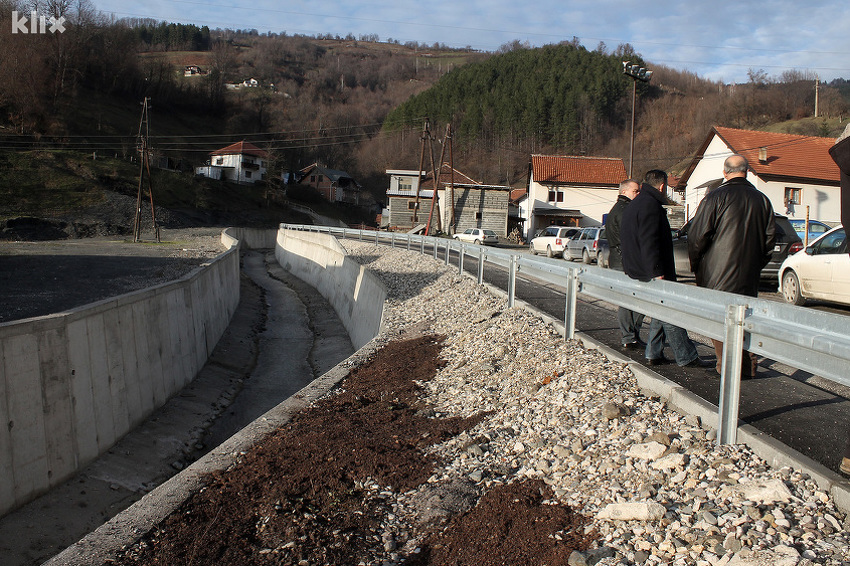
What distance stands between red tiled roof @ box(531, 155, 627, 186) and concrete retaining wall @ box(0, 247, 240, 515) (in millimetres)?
50819

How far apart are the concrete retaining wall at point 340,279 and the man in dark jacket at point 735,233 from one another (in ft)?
23.5

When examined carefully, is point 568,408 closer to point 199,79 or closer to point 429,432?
point 429,432

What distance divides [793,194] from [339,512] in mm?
42811

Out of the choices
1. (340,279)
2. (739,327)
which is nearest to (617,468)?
(739,327)

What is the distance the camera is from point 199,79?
5399 inches

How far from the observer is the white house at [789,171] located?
38719 mm

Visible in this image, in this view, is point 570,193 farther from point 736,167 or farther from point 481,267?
point 736,167

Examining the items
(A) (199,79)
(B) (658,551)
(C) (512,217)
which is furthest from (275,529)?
(A) (199,79)

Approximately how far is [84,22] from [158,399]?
118789mm

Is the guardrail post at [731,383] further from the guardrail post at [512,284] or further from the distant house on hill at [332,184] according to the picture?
the distant house on hill at [332,184]

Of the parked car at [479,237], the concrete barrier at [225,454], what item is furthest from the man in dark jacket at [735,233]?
the parked car at [479,237]

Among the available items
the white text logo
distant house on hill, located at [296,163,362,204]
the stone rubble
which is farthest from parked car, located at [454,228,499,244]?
the white text logo

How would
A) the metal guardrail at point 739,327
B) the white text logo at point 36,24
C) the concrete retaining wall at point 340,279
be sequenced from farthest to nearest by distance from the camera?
the white text logo at point 36,24
the concrete retaining wall at point 340,279
the metal guardrail at point 739,327

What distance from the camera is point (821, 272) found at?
11.7m
